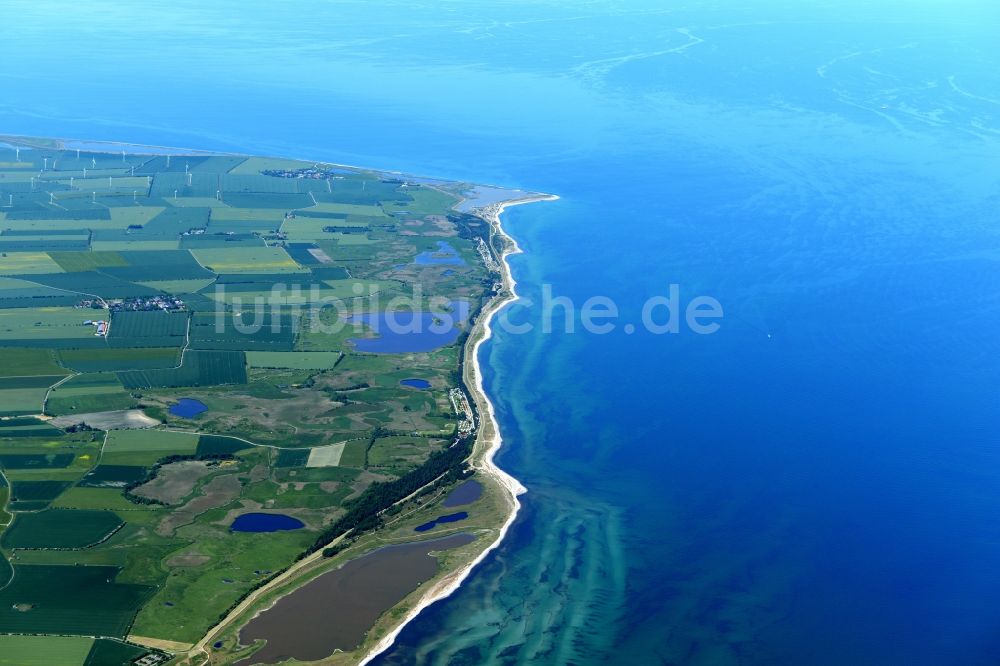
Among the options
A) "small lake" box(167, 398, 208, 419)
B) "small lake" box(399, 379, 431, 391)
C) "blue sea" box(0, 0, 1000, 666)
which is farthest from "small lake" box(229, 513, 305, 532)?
"small lake" box(399, 379, 431, 391)

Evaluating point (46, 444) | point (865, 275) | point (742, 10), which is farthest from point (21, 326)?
point (742, 10)

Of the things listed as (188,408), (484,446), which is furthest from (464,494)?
(188,408)

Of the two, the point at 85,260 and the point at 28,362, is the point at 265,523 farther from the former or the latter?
the point at 85,260

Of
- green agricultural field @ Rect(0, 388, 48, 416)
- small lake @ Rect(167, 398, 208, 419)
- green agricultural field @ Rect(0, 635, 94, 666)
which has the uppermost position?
green agricultural field @ Rect(0, 388, 48, 416)

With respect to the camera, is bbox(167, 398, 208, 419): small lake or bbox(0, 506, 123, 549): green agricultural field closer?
bbox(0, 506, 123, 549): green agricultural field

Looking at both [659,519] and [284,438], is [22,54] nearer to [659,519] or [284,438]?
[284,438]

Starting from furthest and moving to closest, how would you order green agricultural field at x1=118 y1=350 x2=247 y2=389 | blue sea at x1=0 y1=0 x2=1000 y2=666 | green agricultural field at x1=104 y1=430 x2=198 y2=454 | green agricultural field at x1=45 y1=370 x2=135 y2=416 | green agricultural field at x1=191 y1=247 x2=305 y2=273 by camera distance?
1. green agricultural field at x1=191 y1=247 x2=305 y2=273
2. green agricultural field at x1=118 y1=350 x2=247 y2=389
3. green agricultural field at x1=45 y1=370 x2=135 y2=416
4. green agricultural field at x1=104 y1=430 x2=198 y2=454
5. blue sea at x1=0 y1=0 x2=1000 y2=666

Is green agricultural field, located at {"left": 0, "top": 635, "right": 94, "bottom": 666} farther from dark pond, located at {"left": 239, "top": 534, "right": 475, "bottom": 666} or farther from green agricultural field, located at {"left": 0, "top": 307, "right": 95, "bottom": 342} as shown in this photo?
green agricultural field, located at {"left": 0, "top": 307, "right": 95, "bottom": 342}
